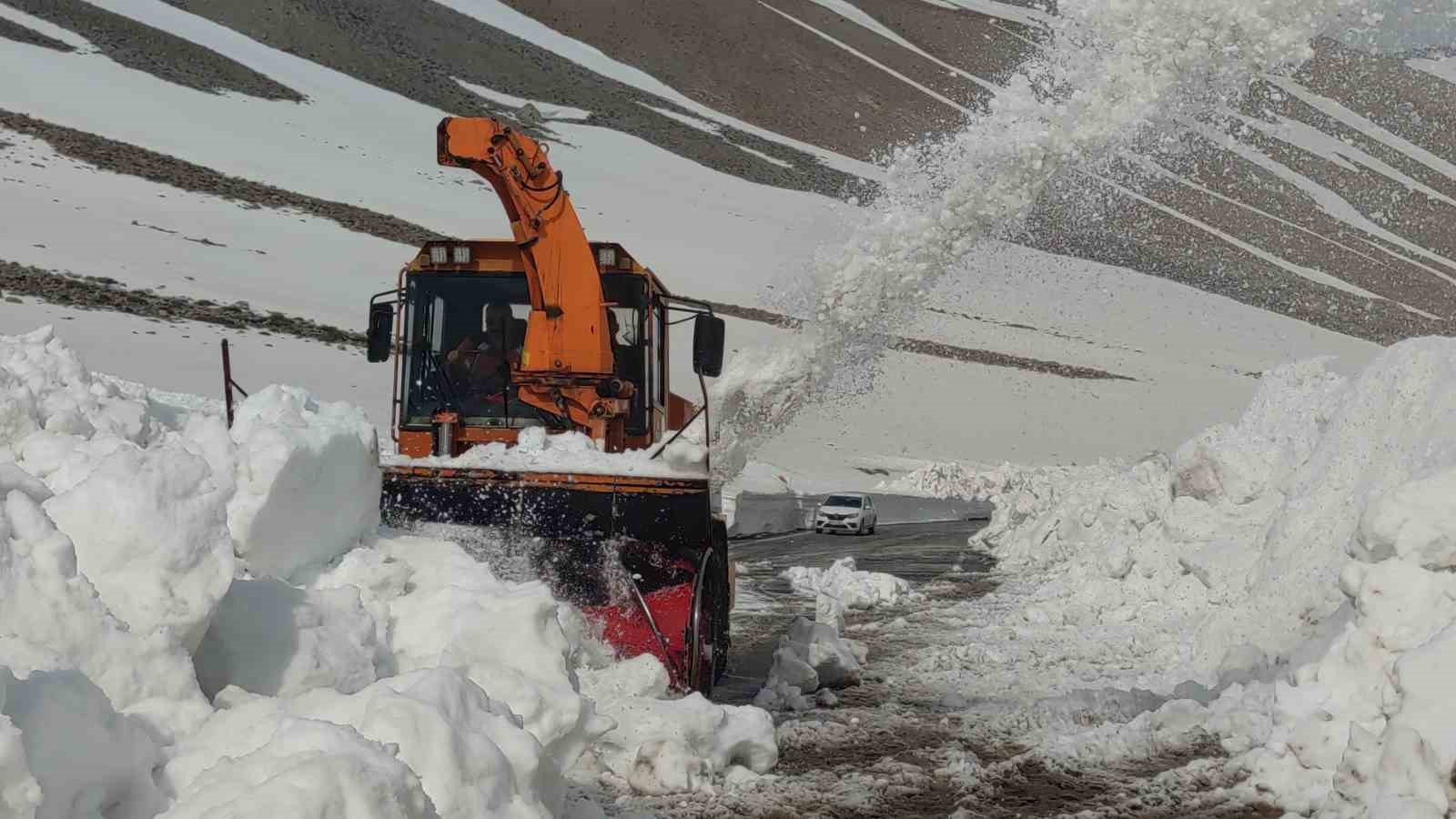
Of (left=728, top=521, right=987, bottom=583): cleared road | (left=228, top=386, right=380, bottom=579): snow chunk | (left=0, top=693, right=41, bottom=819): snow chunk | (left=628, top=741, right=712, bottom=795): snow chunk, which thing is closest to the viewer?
(left=0, top=693, right=41, bottom=819): snow chunk

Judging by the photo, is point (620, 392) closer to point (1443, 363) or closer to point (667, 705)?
point (667, 705)

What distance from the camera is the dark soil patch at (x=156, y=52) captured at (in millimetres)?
47625

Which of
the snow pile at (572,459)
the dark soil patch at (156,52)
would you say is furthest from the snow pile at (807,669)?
the dark soil patch at (156,52)

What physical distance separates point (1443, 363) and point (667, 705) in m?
4.95

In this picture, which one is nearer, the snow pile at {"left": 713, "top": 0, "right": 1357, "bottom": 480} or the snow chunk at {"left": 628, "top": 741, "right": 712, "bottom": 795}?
the snow chunk at {"left": 628, "top": 741, "right": 712, "bottom": 795}

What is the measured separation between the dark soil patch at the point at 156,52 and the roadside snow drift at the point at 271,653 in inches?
1756

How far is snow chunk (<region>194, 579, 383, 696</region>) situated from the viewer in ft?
15.2

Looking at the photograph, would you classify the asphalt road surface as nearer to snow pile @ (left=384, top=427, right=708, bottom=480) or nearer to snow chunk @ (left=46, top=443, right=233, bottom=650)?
snow pile @ (left=384, top=427, right=708, bottom=480)

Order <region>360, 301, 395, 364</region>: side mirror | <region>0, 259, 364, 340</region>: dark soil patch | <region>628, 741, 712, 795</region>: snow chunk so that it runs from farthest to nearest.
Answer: <region>0, 259, 364, 340</region>: dark soil patch < <region>360, 301, 395, 364</region>: side mirror < <region>628, 741, 712, 795</region>: snow chunk

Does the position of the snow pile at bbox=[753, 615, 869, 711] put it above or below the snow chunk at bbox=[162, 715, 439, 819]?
below

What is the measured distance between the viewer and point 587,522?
7367 millimetres

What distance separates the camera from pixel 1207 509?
11.8 meters

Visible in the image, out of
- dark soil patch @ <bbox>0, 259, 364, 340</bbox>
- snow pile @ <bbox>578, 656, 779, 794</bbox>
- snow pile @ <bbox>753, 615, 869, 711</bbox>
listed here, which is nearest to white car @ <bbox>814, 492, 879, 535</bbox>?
dark soil patch @ <bbox>0, 259, 364, 340</bbox>

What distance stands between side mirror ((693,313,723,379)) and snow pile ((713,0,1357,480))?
295 cm
